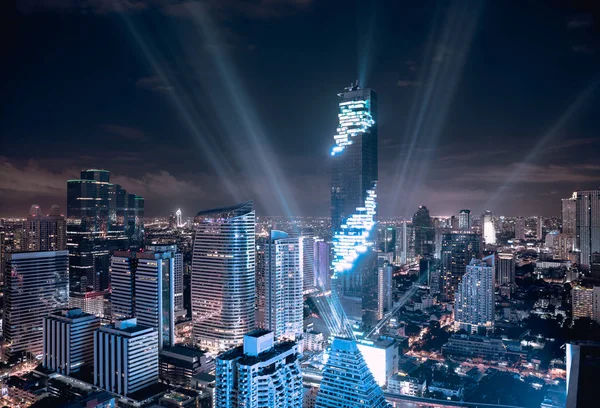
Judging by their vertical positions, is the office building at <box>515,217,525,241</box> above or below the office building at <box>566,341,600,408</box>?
below

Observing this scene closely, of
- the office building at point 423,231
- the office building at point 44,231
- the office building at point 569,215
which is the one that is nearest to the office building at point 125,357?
the office building at point 44,231

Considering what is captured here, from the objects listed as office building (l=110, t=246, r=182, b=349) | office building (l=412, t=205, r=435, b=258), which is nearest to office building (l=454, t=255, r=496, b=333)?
office building (l=412, t=205, r=435, b=258)

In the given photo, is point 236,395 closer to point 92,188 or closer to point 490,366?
point 490,366

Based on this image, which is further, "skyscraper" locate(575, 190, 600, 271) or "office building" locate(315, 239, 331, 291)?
"skyscraper" locate(575, 190, 600, 271)

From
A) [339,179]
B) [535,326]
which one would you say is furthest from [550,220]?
[339,179]

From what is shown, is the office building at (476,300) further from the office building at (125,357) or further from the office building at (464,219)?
the office building at (464,219)

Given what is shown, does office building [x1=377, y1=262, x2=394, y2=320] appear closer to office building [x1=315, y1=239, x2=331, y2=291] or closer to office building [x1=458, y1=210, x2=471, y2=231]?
office building [x1=315, y1=239, x2=331, y2=291]

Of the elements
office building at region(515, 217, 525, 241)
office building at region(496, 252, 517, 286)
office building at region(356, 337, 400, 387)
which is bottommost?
office building at region(356, 337, 400, 387)
